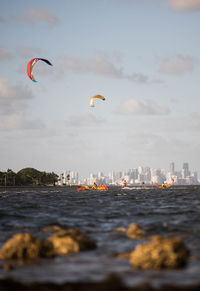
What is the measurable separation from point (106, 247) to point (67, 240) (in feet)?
6.84

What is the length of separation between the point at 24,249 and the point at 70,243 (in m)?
2.49

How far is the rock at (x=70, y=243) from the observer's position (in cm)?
1967

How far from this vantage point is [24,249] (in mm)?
18453

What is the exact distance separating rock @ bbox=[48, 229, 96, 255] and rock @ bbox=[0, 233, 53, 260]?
94 centimetres

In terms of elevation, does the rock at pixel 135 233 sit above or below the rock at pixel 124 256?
above

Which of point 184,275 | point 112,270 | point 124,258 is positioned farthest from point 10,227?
point 184,275

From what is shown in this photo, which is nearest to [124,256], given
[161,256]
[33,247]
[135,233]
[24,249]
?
[161,256]

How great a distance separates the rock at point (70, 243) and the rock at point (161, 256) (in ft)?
13.8

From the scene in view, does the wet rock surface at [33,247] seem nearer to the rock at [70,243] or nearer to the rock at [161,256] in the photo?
the rock at [70,243]

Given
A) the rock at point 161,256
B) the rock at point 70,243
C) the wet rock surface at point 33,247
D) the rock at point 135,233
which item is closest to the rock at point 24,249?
the wet rock surface at point 33,247

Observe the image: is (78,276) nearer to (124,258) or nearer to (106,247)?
(124,258)

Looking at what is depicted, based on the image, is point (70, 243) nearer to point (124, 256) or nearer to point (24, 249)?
point (24, 249)

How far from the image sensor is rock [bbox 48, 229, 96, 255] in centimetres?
1967

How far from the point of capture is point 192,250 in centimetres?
2009
